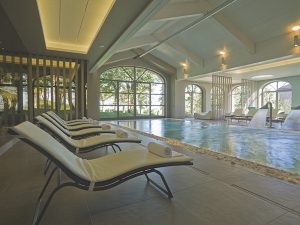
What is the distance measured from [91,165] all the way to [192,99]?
553 inches

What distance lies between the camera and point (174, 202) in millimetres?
1723

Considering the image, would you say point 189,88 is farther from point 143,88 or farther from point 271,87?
point 271,87

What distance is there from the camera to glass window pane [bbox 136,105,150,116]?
1310 cm

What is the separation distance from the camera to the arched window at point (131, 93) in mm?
12227

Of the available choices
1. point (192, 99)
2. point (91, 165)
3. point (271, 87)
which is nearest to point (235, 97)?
point (271, 87)

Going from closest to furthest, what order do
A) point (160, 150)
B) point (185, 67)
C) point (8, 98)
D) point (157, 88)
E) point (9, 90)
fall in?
1. point (160, 150)
2. point (8, 98)
3. point (9, 90)
4. point (185, 67)
5. point (157, 88)

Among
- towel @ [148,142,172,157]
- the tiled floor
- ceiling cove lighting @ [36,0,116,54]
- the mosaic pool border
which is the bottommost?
the tiled floor

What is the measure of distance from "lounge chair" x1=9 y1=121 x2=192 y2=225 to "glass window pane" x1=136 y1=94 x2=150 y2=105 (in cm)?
1110

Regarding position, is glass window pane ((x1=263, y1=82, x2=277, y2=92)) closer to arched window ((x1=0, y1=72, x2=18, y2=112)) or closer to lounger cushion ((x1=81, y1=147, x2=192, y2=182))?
lounger cushion ((x1=81, y1=147, x2=192, y2=182))

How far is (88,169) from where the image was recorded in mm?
1649

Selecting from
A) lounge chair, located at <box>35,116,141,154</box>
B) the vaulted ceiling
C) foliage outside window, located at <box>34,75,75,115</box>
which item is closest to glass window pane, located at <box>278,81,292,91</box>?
the vaulted ceiling

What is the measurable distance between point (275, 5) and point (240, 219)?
269 inches

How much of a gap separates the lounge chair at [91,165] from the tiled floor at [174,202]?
0.16 metres

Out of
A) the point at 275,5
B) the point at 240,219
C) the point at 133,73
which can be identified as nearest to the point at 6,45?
the point at 133,73
